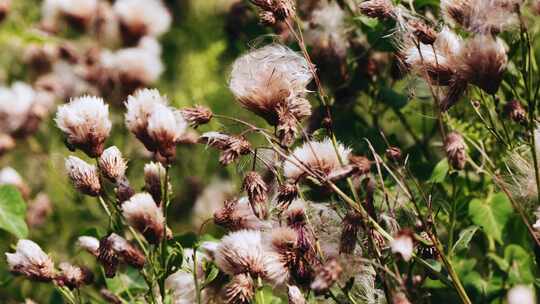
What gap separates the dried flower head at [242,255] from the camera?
96cm

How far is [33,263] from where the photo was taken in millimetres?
1081

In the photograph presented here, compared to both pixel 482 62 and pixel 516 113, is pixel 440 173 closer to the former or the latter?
pixel 516 113

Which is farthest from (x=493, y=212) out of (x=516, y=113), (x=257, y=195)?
(x=257, y=195)

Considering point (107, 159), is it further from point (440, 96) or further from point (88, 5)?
point (88, 5)

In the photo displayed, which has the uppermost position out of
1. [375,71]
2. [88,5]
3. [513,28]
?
[513,28]

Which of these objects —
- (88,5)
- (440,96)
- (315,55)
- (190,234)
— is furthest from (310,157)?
(88,5)

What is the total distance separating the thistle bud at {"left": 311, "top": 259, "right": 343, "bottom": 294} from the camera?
2.64ft

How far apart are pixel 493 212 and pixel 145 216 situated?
2.07 feet

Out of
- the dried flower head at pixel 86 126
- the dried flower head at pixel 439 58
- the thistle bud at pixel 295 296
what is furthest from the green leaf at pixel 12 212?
the dried flower head at pixel 439 58

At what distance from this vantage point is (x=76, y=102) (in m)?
1.08

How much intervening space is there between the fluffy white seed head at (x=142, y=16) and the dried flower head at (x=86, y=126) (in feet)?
4.34

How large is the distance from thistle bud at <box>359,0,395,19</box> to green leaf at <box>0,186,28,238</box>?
673 mm

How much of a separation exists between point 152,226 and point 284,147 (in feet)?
0.57

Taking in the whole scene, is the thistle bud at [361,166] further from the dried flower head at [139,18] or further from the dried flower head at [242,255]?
the dried flower head at [139,18]
